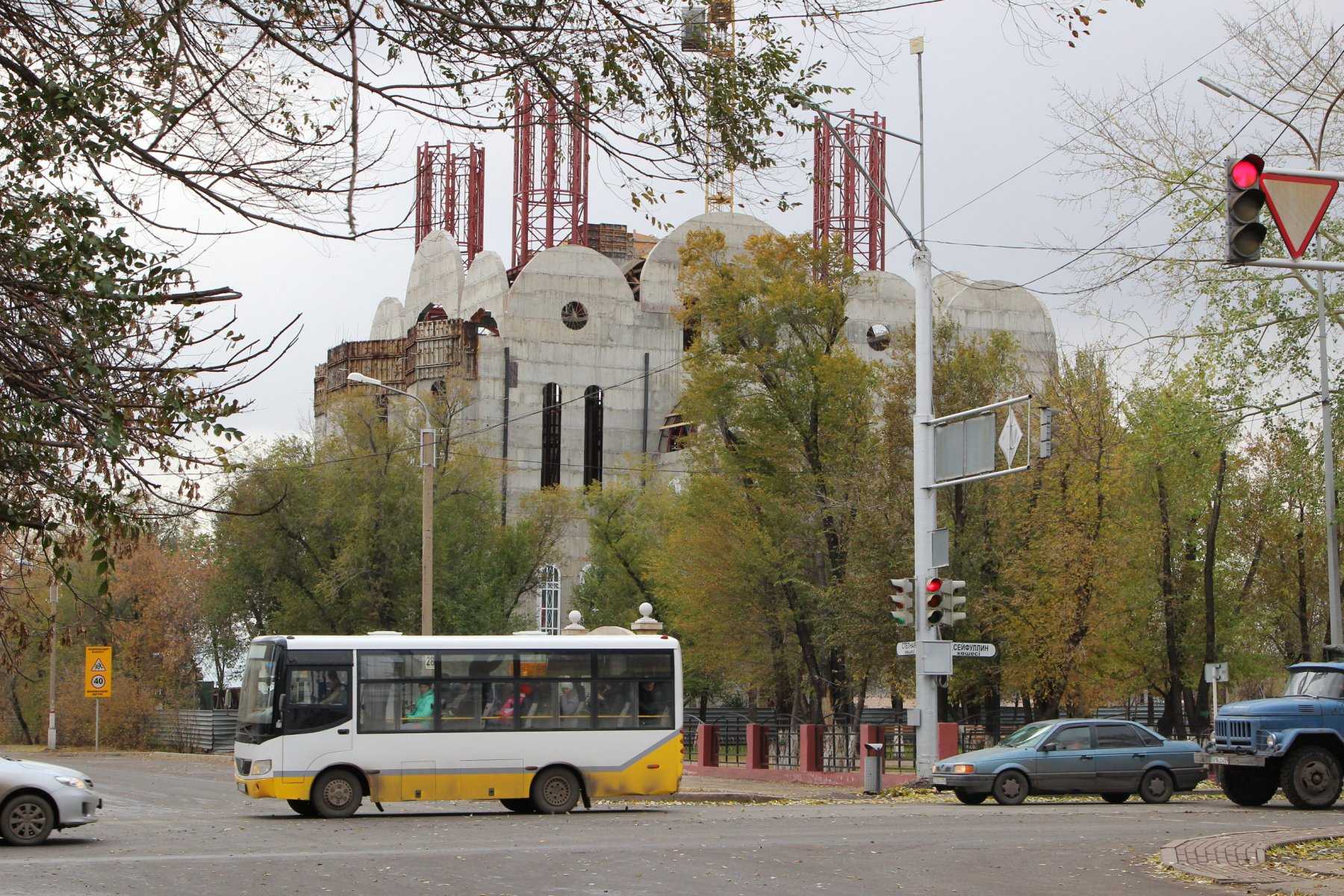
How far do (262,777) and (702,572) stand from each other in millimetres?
20045

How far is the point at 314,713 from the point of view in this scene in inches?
949

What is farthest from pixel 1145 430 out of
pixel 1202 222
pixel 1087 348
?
pixel 1202 222

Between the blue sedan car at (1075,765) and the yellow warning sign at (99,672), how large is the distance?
1258 inches

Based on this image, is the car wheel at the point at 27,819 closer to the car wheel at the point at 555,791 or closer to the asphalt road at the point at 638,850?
the asphalt road at the point at 638,850

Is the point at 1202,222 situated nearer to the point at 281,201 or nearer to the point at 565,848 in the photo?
the point at 565,848

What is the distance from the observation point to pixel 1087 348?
42.2 m

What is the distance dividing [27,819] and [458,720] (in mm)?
7077

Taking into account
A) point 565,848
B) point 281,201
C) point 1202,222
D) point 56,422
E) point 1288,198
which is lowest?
point 565,848

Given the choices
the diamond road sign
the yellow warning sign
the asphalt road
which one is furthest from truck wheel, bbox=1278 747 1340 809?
the yellow warning sign

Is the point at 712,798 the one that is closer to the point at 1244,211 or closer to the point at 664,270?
the point at 1244,211

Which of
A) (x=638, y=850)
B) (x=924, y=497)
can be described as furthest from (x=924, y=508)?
(x=638, y=850)

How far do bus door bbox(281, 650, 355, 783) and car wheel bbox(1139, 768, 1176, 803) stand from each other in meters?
13.5

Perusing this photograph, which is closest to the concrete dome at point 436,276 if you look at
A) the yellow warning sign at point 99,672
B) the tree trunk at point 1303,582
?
the yellow warning sign at point 99,672

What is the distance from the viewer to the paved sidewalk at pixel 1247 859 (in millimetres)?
14094
